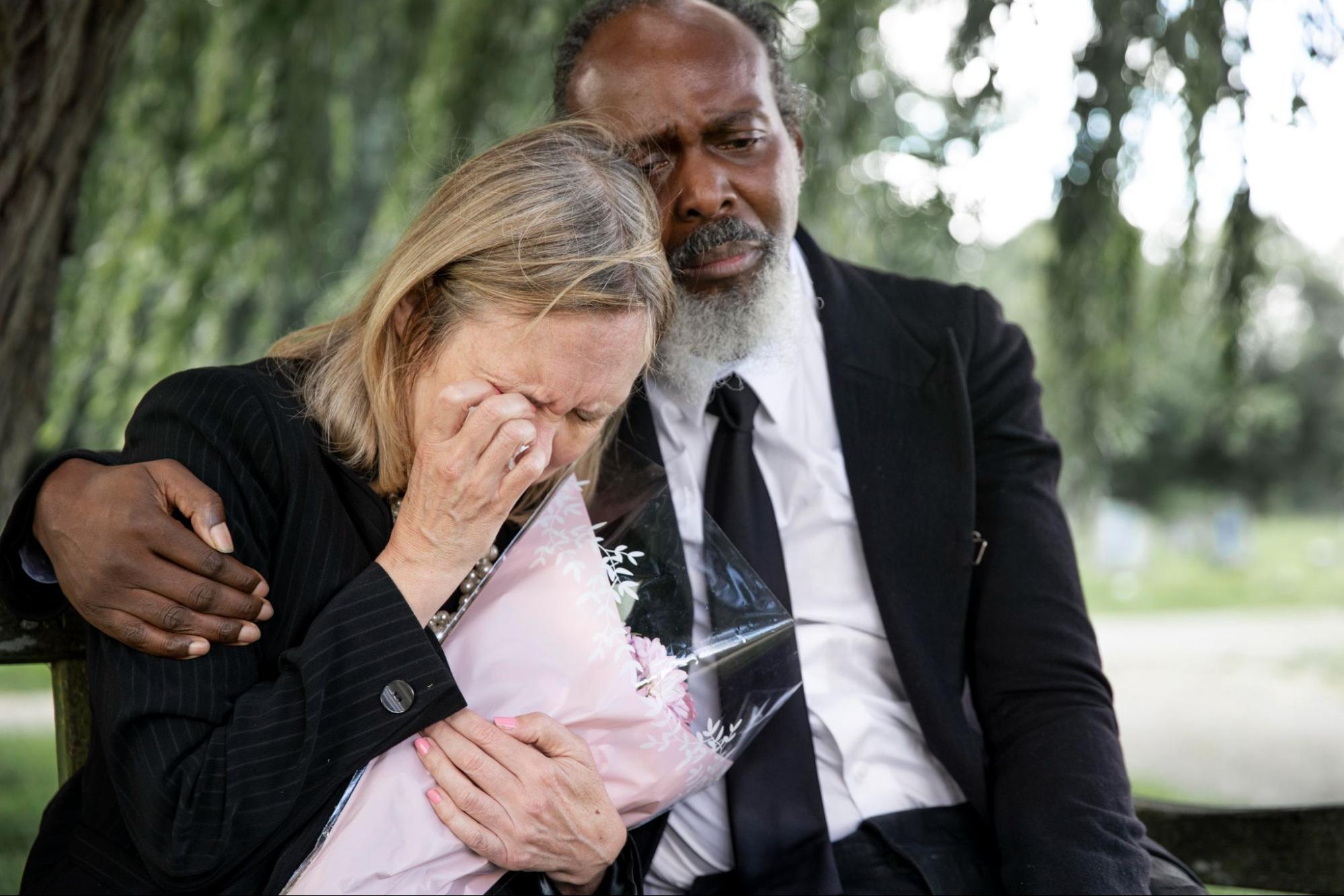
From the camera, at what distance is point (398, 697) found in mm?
1671

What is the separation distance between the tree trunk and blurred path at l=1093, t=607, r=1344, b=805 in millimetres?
5764

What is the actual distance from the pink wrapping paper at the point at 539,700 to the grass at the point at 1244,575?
1454cm

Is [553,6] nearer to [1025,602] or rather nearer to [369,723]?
[1025,602]

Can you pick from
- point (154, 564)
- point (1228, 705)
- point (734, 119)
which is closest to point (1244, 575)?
point (1228, 705)

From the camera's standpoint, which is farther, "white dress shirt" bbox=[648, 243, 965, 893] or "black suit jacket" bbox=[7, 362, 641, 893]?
"white dress shirt" bbox=[648, 243, 965, 893]

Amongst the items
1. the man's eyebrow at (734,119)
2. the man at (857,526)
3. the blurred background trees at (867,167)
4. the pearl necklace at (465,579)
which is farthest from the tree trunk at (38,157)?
the man's eyebrow at (734,119)

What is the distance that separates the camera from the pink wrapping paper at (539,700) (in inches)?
65.0

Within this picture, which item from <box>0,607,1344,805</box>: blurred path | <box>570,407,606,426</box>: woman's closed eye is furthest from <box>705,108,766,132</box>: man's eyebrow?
<box>0,607,1344,805</box>: blurred path

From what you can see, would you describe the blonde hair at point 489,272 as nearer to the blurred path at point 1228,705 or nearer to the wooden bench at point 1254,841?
the wooden bench at point 1254,841

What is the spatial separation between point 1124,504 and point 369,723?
2349 cm

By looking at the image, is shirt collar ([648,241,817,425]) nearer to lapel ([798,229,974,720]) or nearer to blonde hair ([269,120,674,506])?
lapel ([798,229,974,720])

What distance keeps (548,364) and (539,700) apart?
0.49 meters

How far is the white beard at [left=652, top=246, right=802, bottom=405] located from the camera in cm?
243

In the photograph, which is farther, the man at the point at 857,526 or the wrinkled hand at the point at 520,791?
the man at the point at 857,526
